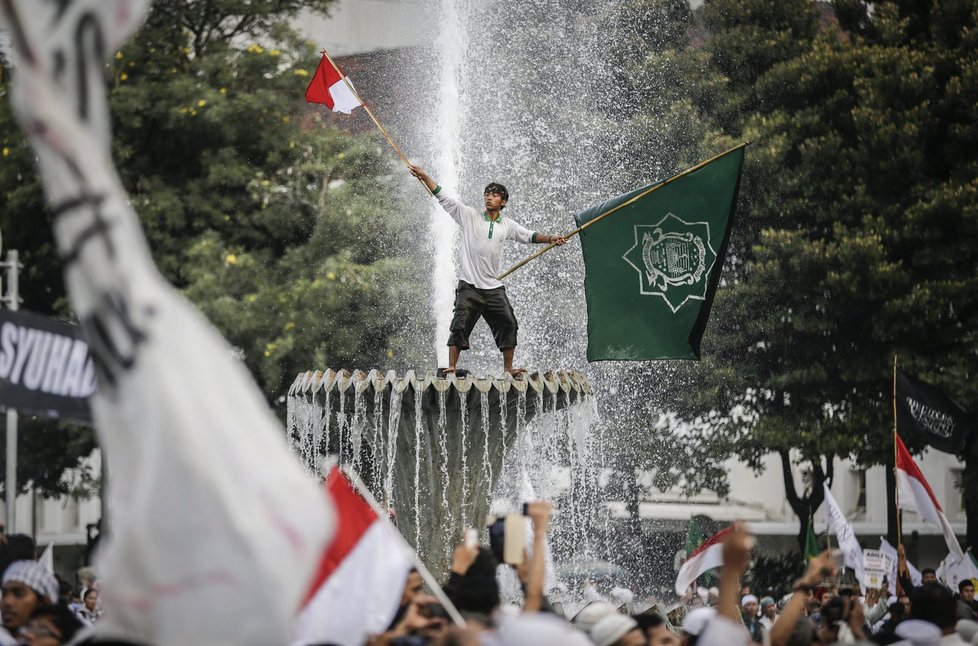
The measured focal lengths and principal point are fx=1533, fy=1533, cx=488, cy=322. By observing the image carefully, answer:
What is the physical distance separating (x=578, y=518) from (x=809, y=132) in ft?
28.2

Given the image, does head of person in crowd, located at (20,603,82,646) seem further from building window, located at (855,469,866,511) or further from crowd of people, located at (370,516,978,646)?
building window, located at (855,469,866,511)

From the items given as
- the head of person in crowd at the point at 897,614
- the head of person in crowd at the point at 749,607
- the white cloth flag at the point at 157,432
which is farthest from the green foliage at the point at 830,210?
the white cloth flag at the point at 157,432

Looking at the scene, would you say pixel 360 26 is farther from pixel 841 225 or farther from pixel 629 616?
pixel 629 616

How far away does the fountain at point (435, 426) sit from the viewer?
A: 11602mm

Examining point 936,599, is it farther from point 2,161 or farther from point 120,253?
point 2,161

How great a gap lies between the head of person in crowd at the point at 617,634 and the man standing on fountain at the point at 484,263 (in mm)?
5971

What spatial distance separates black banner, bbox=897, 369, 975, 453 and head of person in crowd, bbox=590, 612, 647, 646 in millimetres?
10331

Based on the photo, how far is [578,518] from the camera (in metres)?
28.8

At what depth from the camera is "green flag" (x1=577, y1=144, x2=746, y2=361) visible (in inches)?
483

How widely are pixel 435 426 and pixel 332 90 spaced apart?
3.83 meters

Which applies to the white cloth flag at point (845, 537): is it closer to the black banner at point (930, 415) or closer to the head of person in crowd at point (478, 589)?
the black banner at point (930, 415)

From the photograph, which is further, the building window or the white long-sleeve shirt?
the building window

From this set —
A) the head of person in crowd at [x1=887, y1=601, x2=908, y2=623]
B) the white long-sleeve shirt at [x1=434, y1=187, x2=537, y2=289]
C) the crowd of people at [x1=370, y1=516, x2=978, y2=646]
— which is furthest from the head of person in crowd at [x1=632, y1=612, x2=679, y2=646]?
the white long-sleeve shirt at [x1=434, y1=187, x2=537, y2=289]

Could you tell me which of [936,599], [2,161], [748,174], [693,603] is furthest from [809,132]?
[936,599]
